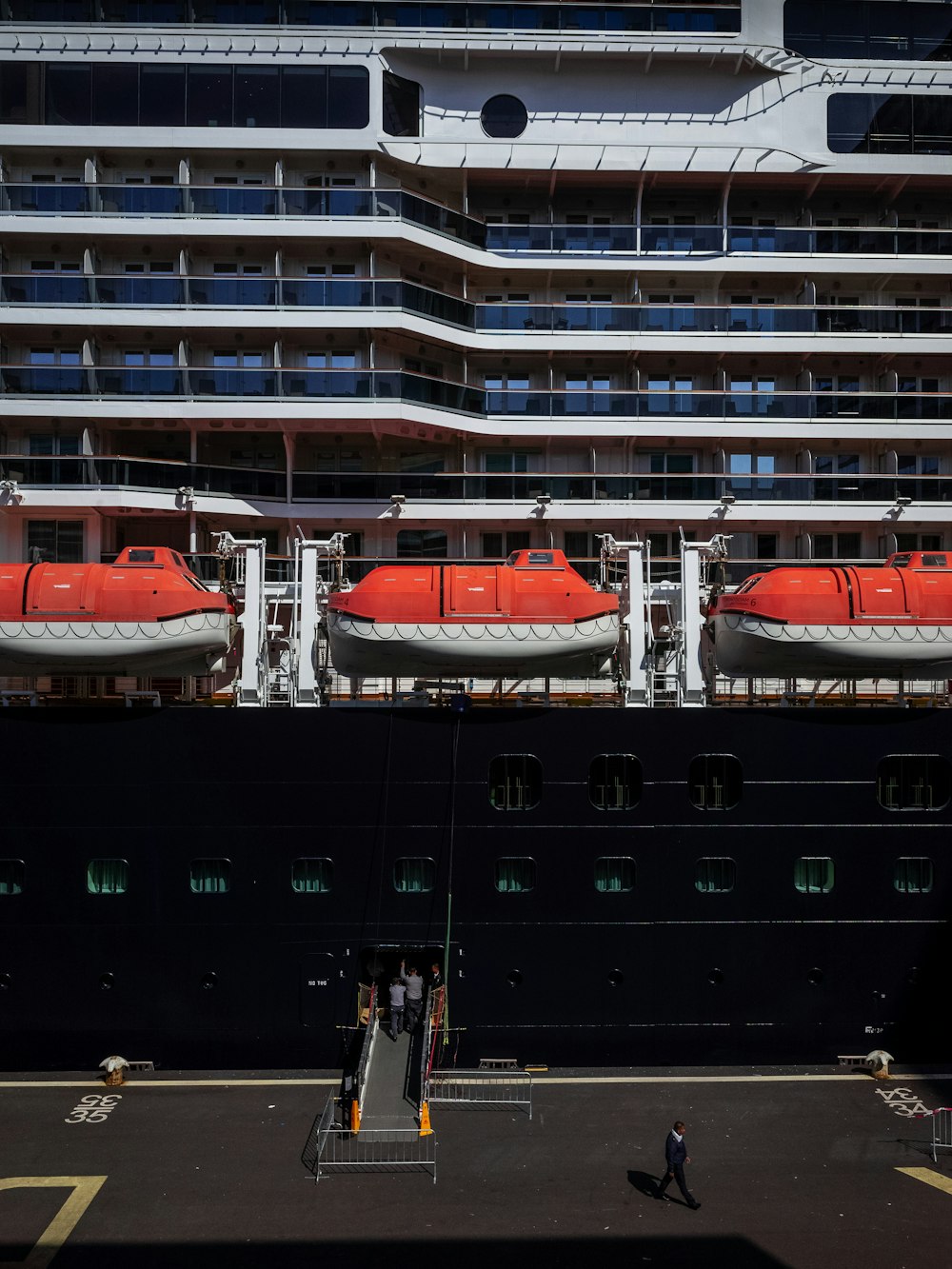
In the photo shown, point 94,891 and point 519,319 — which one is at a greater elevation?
point 519,319

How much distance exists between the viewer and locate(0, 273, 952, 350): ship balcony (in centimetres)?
1666

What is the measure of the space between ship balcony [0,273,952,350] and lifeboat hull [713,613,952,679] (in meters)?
6.57

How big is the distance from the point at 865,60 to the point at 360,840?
57.1 ft

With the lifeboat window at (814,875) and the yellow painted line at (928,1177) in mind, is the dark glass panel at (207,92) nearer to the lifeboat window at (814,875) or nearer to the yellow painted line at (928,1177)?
the lifeboat window at (814,875)

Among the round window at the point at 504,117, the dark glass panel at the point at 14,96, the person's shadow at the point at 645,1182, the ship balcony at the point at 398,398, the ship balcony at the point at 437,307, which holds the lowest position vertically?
the person's shadow at the point at 645,1182

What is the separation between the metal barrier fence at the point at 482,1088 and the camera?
12.2 m

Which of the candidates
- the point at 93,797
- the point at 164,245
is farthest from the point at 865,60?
the point at 93,797

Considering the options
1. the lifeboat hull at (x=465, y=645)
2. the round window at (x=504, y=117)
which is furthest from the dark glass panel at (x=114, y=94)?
the lifeboat hull at (x=465, y=645)

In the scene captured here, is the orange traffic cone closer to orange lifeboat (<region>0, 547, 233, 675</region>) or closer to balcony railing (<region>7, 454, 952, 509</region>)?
orange lifeboat (<region>0, 547, 233, 675</region>)

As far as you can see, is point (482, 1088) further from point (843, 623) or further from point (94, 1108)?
point (843, 623)

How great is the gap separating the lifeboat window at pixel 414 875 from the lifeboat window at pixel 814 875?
16.1 feet

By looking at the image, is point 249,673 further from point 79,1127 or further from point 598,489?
point 598,489

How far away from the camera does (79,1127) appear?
37.7 feet

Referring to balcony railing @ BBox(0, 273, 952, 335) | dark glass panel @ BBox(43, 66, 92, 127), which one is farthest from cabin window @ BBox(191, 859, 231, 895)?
dark glass panel @ BBox(43, 66, 92, 127)
